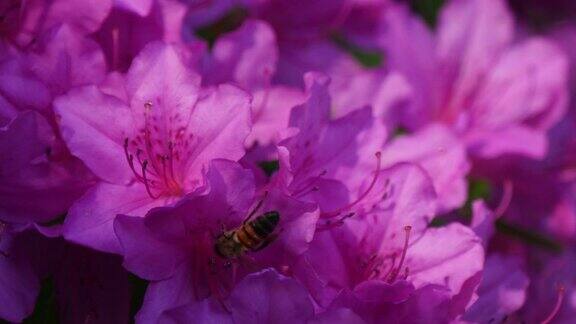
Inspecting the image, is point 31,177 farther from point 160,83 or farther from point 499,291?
point 499,291

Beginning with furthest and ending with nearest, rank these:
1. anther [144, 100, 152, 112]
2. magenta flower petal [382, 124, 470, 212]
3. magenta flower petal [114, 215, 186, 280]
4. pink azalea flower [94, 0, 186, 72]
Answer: magenta flower petal [382, 124, 470, 212], pink azalea flower [94, 0, 186, 72], anther [144, 100, 152, 112], magenta flower petal [114, 215, 186, 280]

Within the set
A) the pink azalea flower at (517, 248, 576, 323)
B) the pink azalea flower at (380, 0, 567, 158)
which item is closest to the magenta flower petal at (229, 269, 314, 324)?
the pink azalea flower at (517, 248, 576, 323)

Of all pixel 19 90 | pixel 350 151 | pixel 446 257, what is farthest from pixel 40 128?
pixel 446 257

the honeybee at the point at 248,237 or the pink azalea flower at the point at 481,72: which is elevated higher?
the honeybee at the point at 248,237

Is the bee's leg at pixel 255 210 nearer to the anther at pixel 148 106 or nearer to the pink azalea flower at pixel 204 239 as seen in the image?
the pink azalea flower at pixel 204 239

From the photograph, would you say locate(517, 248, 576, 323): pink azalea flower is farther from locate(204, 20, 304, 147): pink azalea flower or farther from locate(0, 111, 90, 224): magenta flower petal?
locate(0, 111, 90, 224): magenta flower petal

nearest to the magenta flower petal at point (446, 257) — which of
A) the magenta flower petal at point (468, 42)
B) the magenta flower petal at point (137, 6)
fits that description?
the magenta flower petal at point (137, 6)
